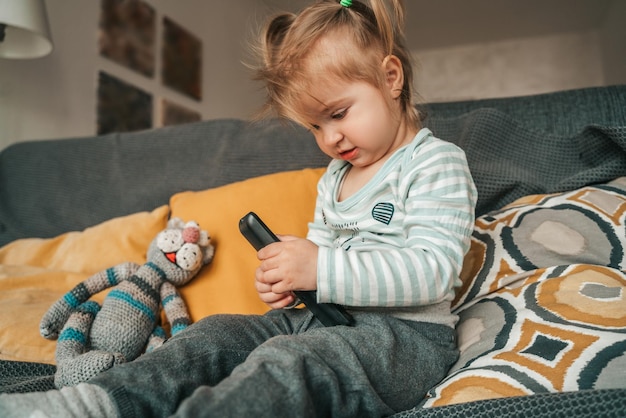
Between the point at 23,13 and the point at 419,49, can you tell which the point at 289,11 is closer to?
the point at 23,13

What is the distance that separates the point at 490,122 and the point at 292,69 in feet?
1.78

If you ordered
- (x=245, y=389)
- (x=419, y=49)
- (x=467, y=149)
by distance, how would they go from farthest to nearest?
(x=419, y=49) → (x=467, y=149) → (x=245, y=389)

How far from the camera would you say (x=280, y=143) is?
1.47 m

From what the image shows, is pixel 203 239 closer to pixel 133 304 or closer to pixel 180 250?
pixel 180 250

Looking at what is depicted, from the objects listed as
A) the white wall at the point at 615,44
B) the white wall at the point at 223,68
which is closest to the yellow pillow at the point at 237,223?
the white wall at the point at 223,68

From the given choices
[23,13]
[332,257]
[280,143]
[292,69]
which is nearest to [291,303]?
[332,257]

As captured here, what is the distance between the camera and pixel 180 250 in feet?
3.72

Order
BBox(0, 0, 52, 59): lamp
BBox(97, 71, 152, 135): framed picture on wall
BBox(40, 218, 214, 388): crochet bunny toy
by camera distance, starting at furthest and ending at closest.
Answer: BBox(97, 71, 152, 135): framed picture on wall
BBox(0, 0, 52, 59): lamp
BBox(40, 218, 214, 388): crochet bunny toy

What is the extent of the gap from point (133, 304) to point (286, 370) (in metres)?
0.60

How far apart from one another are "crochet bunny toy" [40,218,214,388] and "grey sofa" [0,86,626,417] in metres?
0.09

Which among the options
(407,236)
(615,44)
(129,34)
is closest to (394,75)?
(407,236)

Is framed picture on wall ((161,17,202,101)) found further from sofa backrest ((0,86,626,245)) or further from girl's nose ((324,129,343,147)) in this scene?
girl's nose ((324,129,343,147))

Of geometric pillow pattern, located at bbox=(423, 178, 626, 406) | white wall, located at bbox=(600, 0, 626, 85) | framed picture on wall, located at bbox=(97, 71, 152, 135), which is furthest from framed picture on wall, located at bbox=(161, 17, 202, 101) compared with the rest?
white wall, located at bbox=(600, 0, 626, 85)

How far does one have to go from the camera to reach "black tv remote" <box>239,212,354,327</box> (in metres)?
0.78
